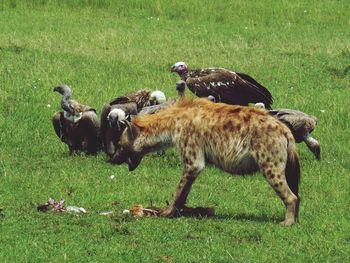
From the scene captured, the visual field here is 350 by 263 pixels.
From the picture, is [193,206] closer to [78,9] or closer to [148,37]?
[148,37]

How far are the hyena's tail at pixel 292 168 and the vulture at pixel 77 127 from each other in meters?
4.40

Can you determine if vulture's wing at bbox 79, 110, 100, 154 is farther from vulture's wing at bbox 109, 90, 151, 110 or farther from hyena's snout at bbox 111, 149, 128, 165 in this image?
hyena's snout at bbox 111, 149, 128, 165

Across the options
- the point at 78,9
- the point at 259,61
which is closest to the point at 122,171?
the point at 259,61

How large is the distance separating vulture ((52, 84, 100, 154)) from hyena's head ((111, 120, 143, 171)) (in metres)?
3.11

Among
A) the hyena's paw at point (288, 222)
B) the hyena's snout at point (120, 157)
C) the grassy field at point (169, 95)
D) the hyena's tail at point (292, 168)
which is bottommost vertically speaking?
the grassy field at point (169, 95)

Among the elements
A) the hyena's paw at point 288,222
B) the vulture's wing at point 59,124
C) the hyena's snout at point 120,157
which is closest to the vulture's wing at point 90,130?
the vulture's wing at point 59,124

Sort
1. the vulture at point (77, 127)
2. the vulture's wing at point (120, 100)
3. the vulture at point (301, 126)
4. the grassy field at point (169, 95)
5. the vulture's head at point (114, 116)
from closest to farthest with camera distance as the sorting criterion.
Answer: the grassy field at point (169, 95) < the vulture's head at point (114, 116) < the vulture at point (301, 126) < the vulture at point (77, 127) < the vulture's wing at point (120, 100)

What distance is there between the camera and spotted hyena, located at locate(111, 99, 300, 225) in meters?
10.4

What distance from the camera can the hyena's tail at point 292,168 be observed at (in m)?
10.5

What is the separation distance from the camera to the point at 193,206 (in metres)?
11.3

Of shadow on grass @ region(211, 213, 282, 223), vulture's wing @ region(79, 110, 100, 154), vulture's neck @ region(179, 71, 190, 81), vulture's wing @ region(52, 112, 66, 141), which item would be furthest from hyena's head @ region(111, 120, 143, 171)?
vulture's neck @ region(179, 71, 190, 81)

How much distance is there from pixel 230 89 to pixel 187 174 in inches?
188

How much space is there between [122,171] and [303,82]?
721cm

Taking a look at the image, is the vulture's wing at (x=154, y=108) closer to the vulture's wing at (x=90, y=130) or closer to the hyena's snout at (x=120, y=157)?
the vulture's wing at (x=90, y=130)
